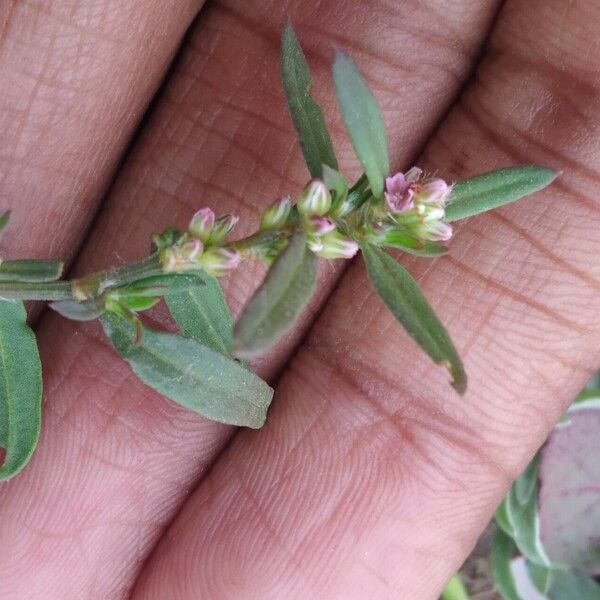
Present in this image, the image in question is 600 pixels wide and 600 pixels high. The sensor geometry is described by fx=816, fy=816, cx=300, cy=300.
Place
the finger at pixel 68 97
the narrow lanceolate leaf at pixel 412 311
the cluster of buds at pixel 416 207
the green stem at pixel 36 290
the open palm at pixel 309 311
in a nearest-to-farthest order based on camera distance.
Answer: the narrow lanceolate leaf at pixel 412 311
the cluster of buds at pixel 416 207
the green stem at pixel 36 290
the finger at pixel 68 97
the open palm at pixel 309 311

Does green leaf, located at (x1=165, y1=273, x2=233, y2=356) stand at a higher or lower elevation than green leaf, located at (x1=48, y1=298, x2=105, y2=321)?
higher

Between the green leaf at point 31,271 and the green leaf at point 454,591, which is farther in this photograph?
the green leaf at point 454,591

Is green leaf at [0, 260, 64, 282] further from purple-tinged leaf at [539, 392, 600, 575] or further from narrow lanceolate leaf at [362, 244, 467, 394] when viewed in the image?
purple-tinged leaf at [539, 392, 600, 575]

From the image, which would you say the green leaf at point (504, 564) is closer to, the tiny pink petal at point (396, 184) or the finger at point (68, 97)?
the finger at point (68, 97)

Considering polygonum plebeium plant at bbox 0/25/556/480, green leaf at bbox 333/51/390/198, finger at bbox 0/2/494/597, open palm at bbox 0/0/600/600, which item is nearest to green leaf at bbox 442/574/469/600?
open palm at bbox 0/0/600/600

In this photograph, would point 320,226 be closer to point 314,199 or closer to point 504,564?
point 314,199

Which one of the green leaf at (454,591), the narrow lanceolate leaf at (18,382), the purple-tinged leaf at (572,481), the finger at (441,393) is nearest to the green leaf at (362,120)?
the finger at (441,393)

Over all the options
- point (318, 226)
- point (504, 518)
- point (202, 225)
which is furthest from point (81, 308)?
point (504, 518)
